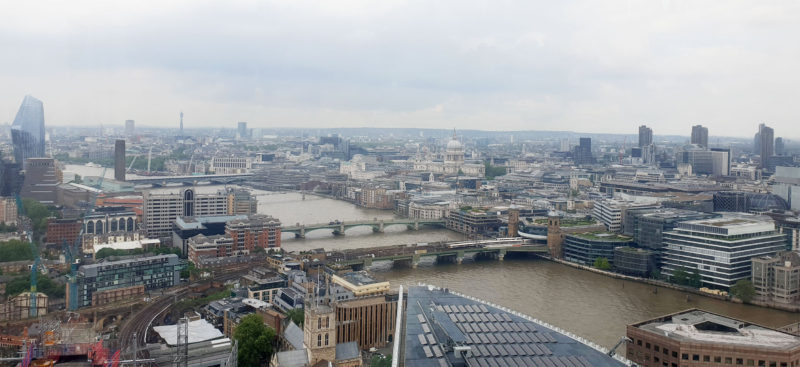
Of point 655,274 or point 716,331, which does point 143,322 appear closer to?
point 716,331

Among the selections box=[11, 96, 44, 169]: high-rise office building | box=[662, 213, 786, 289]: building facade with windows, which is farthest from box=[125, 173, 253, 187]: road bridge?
box=[662, 213, 786, 289]: building facade with windows

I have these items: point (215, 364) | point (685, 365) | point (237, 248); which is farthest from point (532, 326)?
point (237, 248)

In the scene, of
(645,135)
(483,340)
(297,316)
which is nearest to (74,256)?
(297,316)

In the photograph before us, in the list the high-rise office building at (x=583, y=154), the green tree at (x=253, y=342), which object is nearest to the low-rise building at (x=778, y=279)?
the green tree at (x=253, y=342)

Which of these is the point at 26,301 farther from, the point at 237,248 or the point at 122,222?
the point at 122,222

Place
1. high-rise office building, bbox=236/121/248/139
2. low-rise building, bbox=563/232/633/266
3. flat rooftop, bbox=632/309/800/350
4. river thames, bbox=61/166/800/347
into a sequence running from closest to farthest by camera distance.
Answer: flat rooftop, bbox=632/309/800/350 → river thames, bbox=61/166/800/347 → low-rise building, bbox=563/232/633/266 → high-rise office building, bbox=236/121/248/139

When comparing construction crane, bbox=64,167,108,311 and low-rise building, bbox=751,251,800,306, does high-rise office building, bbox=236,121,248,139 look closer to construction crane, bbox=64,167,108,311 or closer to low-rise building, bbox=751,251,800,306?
construction crane, bbox=64,167,108,311
